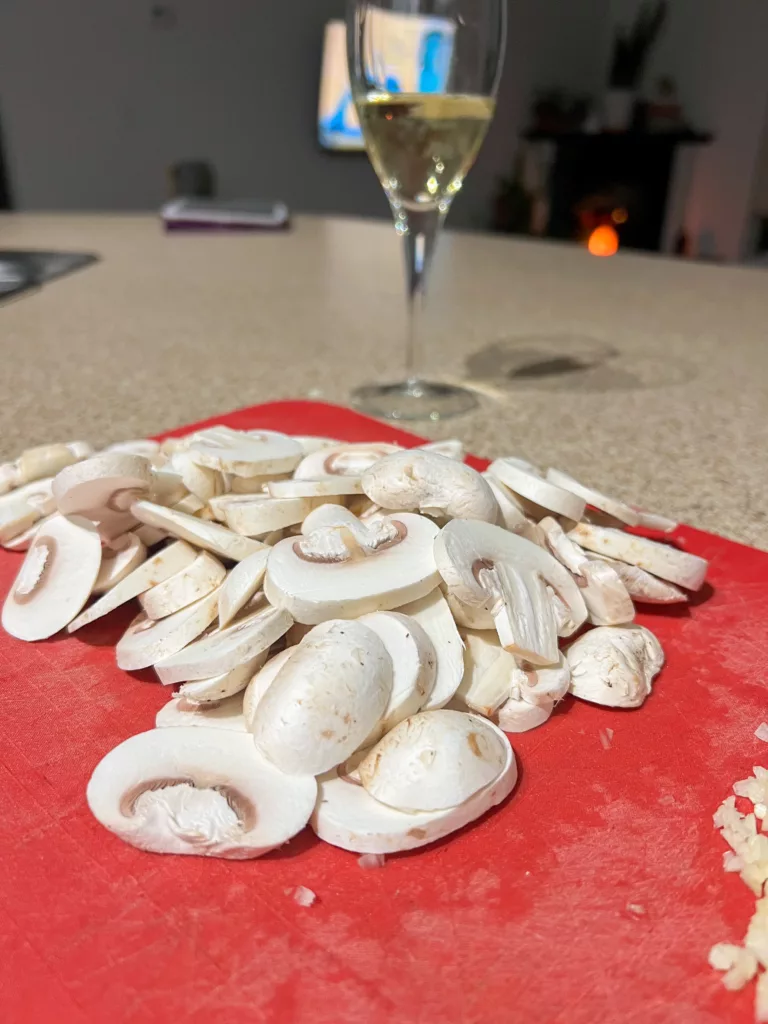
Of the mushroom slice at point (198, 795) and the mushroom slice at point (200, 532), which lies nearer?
the mushroom slice at point (198, 795)

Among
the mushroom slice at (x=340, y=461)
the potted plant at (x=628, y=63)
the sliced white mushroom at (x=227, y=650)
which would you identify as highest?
the potted plant at (x=628, y=63)

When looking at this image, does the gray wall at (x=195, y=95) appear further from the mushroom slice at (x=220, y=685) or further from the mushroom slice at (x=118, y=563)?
the mushroom slice at (x=220, y=685)

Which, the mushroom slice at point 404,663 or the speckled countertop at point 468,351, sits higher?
the mushroom slice at point 404,663

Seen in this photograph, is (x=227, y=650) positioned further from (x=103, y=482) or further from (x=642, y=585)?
(x=642, y=585)

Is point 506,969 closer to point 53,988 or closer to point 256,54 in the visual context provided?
point 53,988

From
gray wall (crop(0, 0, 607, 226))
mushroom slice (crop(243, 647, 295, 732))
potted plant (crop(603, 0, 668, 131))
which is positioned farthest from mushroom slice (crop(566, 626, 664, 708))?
potted plant (crop(603, 0, 668, 131))

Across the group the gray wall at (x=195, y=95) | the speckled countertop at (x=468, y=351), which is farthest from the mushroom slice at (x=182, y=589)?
the gray wall at (x=195, y=95)

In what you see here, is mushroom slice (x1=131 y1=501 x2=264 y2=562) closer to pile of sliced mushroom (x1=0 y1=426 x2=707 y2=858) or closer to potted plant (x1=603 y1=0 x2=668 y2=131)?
pile of sliced mushroom (x1=0 y1=426 x2=707 y2=858)
